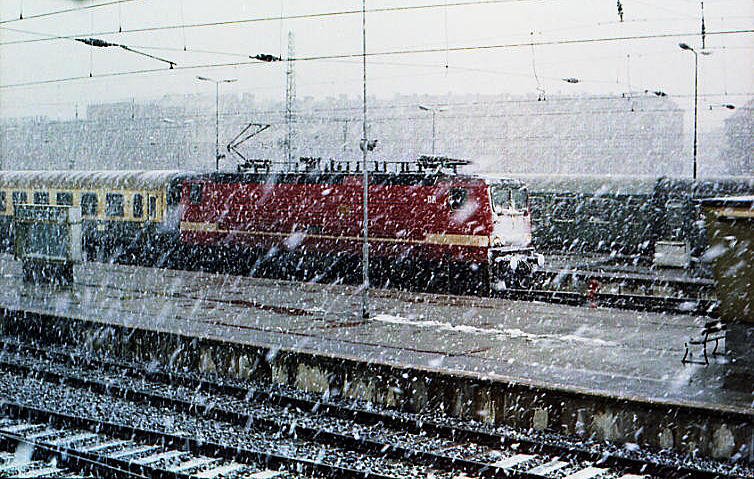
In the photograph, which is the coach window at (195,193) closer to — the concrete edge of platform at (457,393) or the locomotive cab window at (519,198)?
the locomotive cab window at (519,198)

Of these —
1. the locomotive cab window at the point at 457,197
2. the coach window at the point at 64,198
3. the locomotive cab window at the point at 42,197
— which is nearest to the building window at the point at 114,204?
the coach window at the point at 64,198

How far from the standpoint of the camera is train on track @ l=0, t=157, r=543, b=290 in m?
21.9

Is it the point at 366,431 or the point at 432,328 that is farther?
the point at 432,328

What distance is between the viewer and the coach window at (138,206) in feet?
97.2

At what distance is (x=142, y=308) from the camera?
18.5 m

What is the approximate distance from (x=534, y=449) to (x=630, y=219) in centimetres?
2360

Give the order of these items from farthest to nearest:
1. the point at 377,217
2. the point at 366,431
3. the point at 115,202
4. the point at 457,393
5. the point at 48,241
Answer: the point at 115,202
the point at 377,217
the point at 48,241
the point at 457,393
the point at 366,431

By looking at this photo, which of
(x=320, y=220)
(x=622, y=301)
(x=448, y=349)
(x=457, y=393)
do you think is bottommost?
(x=457, y=393)

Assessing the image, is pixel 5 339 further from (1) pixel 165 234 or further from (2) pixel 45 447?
(1) pixel 165 234

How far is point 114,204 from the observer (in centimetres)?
3084

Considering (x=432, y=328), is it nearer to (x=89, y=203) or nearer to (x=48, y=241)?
(x=48, y=241)

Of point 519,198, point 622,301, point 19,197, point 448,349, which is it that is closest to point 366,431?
point 448,349

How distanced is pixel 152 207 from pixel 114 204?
89.1 inches

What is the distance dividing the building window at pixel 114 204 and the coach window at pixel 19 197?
521 cm
